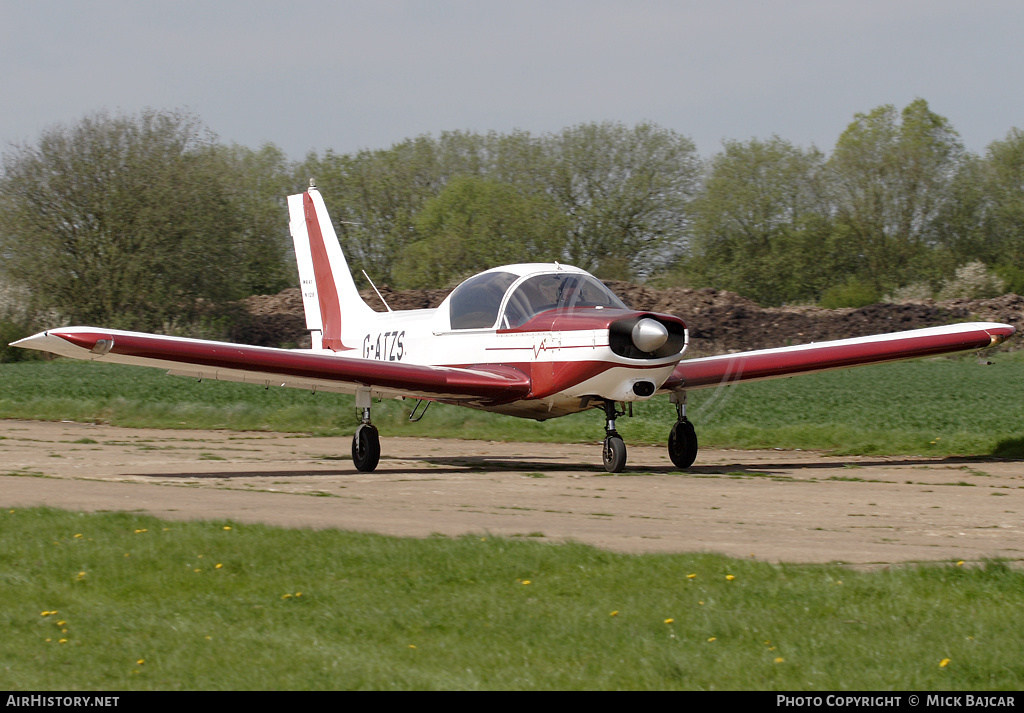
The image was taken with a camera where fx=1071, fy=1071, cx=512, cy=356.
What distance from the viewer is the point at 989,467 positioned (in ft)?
46.6

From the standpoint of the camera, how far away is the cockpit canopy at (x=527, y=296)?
14.0 meters

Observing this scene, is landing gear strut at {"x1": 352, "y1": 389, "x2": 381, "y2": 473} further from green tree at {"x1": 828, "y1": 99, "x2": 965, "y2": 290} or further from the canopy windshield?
green tree at {"x1": 828, "y1": 99, "x2": 965, "y2": 290}

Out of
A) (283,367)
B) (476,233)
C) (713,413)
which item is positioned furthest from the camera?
(476,233)

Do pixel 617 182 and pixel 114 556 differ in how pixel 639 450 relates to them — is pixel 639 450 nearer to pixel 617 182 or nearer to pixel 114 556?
pixel 114 556

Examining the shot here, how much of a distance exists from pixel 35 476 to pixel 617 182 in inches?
2030

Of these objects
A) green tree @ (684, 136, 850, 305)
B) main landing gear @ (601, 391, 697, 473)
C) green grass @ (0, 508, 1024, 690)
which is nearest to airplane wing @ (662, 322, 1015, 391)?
main landing gear @ (601, 391, 697, 473)

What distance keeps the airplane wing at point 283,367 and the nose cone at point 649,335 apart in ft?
6.65

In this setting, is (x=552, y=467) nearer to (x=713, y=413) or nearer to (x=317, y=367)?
(x=317, y=367)

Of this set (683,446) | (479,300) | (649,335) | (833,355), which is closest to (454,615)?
(649,335)

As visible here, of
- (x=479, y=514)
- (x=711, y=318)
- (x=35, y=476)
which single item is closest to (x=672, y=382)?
(x=479, y=514)

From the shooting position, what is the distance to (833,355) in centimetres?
1500

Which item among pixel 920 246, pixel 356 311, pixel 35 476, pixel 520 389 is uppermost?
pixel 920 246

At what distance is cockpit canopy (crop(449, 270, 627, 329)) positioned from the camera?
14.0 metres

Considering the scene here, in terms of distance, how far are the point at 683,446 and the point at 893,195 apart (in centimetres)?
5199
